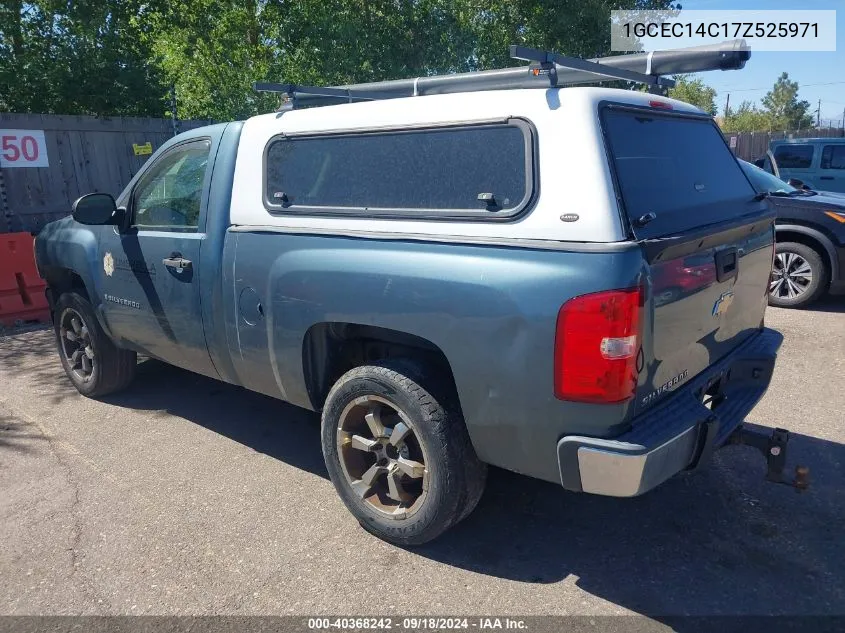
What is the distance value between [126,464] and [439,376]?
2291mm

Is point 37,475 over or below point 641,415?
below

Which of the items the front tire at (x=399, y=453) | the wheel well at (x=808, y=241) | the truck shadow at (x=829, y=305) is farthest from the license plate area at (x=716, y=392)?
the truck shadow at (x=829, y=305)

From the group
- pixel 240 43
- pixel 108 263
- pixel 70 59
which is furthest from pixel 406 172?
pixel 240 43

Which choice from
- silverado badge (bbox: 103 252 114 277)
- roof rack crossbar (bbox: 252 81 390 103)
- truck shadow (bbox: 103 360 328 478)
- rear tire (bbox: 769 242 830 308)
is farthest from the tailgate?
rear tire (bbox: 769 242 830 308)

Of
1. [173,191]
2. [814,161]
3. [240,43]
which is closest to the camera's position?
[173,191]

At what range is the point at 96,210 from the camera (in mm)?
4195

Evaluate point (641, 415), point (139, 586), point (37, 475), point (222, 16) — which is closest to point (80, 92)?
point (222, 16)

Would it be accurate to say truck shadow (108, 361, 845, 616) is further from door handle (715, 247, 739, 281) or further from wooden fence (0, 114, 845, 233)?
wooden fence (0, 114, 845, 233)

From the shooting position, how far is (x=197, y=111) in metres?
16.2

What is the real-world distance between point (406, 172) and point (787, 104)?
3911 inches

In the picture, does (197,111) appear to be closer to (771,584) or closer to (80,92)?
(80,92)

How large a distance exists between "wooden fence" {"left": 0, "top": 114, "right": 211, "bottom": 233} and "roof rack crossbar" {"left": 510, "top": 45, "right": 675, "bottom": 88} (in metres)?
9.03

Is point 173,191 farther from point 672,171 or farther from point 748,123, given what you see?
point 748,123

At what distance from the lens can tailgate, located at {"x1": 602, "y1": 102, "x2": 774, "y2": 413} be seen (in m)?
2.56
